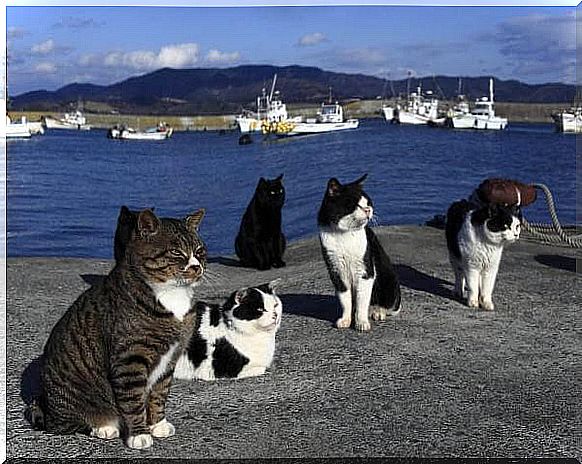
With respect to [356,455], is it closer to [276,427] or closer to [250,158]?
[276,427]

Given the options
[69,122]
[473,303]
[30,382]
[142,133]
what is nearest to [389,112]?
[142,133]

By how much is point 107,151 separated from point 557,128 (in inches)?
327

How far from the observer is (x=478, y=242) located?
4434mm

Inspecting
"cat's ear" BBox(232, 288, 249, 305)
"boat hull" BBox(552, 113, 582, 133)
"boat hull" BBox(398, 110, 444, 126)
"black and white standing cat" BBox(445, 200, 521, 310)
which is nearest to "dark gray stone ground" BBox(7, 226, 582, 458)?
"black and white standing cat" BBox(445, 200, 521, 310)

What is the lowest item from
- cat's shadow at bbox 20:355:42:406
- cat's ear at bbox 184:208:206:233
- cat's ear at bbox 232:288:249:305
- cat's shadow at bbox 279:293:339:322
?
cat's shadow at bbox 279:293:339:322

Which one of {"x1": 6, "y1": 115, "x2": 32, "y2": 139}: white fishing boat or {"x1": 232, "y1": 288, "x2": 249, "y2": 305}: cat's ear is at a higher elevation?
{"x1": 6, "y1": 115, "x2": 32, "y2": 139}: white fishing boat

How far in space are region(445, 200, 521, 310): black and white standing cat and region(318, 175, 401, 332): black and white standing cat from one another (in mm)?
621

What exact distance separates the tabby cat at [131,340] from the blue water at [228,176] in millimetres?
4719

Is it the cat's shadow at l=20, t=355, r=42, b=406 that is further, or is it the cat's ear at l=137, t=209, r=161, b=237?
the cat's shadow at l=20, t=355, r=42, b=406

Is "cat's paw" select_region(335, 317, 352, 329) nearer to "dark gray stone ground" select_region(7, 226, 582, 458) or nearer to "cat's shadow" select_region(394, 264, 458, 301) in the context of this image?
"dark gray stone ground" select_region(7, 226, 582, 458)

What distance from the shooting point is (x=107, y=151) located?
1510 cm

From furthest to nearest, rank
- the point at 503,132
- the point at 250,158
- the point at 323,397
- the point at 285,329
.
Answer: the point at 503,132 < the point at 250,158 < the point at 285,329 < the point at 323,397

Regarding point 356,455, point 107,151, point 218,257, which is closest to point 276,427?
point 356,455

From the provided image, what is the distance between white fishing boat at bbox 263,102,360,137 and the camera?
1742 centimetres
